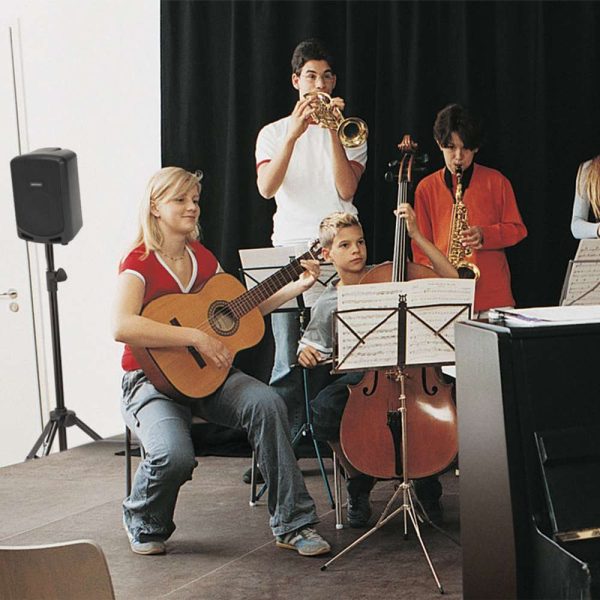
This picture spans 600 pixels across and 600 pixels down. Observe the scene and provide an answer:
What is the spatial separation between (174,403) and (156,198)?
2.25ft

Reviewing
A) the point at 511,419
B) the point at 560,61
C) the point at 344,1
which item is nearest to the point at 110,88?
the point at 344,1

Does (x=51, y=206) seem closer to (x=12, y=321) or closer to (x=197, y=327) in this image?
(x=12, y=321)

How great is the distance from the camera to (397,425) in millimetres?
2949

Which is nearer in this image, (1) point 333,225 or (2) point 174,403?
(2) point 174,403

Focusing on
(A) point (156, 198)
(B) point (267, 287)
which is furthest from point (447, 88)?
(A) point (156, 198)

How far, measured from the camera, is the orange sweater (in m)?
3.80

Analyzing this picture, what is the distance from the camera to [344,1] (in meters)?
4.43

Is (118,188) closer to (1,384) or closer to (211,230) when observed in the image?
(211,230)

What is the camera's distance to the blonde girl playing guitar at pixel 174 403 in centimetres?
299

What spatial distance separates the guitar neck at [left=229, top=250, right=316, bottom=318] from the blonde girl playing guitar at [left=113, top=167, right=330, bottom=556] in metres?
0.03

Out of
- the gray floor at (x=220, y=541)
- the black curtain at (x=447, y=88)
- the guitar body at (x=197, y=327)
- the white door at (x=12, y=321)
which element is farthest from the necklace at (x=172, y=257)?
the white door at (x=12, y=321)

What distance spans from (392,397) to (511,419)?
4.48 feet

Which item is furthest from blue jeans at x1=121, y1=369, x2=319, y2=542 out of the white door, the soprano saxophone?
the white door

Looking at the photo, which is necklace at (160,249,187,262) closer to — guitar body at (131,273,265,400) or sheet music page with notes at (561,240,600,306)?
guitar body at (131,273,265,400)
